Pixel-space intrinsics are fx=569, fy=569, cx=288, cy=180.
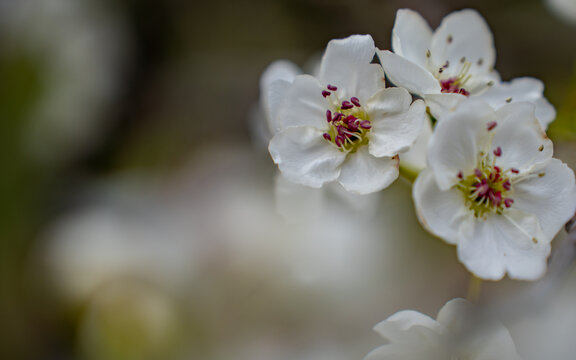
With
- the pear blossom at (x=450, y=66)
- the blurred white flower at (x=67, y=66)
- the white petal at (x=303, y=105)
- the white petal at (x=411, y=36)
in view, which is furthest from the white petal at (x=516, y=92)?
the blurred white flower at (x=67, y=66)

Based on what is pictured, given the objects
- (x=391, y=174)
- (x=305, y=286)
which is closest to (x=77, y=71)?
(x=305, y=286)

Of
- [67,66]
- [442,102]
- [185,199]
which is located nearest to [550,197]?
[442,102]

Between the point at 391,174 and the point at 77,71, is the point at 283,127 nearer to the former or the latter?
the point at 391,174

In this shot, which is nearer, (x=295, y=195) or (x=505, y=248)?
(x=505, y=248)

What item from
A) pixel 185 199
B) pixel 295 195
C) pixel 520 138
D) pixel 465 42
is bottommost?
pixel 520 138

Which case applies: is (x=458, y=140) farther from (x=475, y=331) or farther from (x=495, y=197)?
(x=475, y=331)

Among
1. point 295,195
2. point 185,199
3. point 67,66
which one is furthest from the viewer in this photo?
point 67,66

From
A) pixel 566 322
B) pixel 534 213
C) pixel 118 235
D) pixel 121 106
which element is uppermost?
pixel 121 106

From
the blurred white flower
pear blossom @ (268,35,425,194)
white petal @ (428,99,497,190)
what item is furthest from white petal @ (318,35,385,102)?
the blurred white flower
